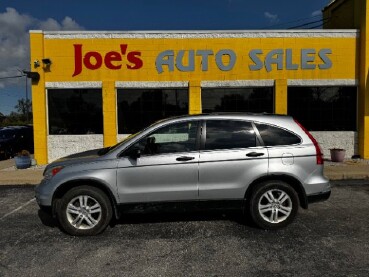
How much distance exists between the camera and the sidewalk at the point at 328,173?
8.98 metres

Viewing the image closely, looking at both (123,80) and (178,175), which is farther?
(123,80)

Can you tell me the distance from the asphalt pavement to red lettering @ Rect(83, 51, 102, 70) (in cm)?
709

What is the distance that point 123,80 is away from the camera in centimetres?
1188

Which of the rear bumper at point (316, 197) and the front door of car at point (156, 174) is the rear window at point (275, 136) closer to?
the rear bumper at point (316, 197)

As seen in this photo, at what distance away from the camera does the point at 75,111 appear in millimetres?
12086

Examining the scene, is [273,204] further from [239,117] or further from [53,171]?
[53,171]

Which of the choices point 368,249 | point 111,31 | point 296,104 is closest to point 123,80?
point 111,31

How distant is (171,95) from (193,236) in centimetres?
793

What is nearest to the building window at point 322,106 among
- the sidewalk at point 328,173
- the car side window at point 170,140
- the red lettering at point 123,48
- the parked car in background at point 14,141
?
the sidewalk at point 328,173

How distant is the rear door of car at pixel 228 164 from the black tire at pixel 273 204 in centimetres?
22

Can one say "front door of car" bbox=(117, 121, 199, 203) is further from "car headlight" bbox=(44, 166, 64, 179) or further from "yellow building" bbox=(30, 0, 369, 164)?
"yellow building" bbox=(30, 0, 369, 164)

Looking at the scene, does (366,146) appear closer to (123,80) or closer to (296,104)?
(296,104)

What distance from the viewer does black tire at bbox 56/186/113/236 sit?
15.5 ft

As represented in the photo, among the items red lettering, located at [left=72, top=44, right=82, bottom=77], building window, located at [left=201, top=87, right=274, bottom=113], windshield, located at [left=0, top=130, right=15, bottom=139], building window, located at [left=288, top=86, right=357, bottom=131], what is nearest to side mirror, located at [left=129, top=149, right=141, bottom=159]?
building window, located at [left=201, top=87, right=274, bottom=113]
